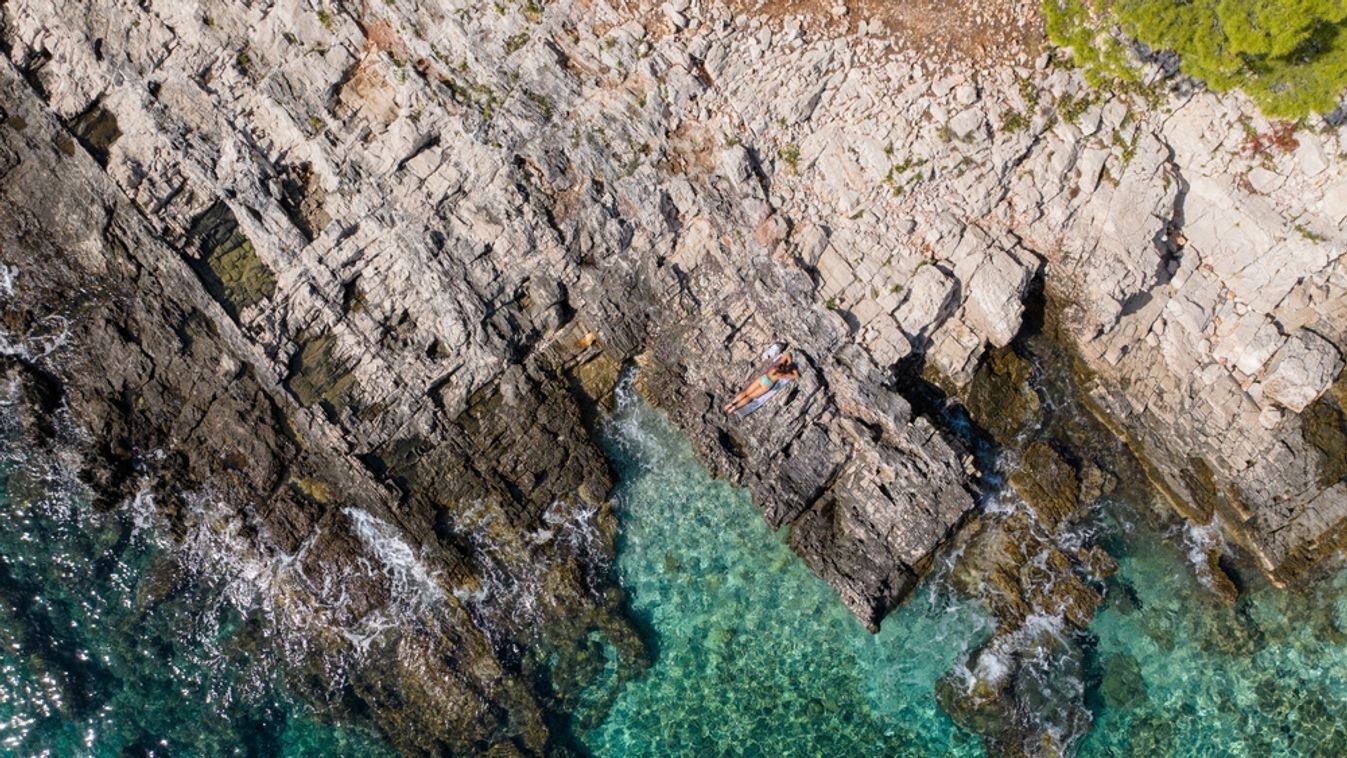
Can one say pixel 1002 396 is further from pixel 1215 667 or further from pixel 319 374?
pixel 319 374

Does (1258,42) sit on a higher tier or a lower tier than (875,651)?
higher

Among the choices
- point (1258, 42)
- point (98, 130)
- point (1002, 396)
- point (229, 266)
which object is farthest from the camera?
point (1002, 396)

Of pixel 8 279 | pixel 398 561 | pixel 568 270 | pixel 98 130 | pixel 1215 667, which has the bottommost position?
pixel 1215 667

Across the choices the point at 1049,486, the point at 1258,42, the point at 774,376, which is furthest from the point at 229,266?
the point at 1258,42

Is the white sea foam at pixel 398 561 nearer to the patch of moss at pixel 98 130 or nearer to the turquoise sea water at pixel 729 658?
the turquoise sea water at pixel 729 658

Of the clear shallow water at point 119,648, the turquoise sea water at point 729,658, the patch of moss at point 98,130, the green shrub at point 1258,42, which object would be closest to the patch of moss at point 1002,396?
the turquoise sea water at point 729,658

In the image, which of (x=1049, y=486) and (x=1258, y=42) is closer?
(x=1258, y=42)
